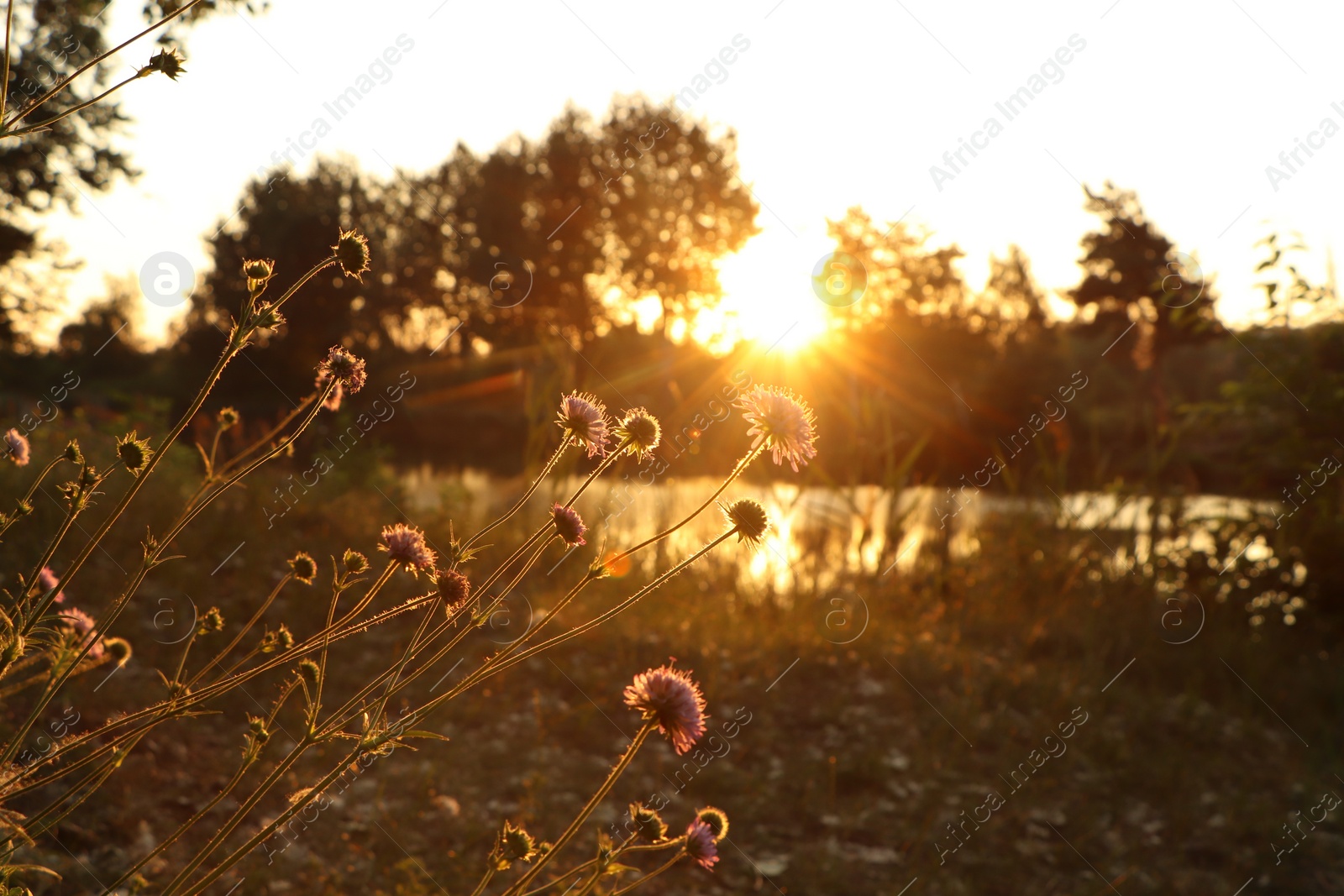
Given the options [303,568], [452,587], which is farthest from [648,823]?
[303,568]

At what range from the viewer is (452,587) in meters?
1.48

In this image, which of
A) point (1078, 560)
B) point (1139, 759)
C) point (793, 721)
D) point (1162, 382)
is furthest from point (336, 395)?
point (1162, 382)

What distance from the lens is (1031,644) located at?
5.70 metres

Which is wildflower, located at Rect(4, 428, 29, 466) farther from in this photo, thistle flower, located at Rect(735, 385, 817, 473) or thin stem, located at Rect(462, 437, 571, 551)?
thistle flower, located at Rect(735, 385, 817, 473)

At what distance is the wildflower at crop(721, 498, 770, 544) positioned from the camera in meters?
1.57

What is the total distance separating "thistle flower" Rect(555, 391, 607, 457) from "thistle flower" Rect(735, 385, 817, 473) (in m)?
0.26

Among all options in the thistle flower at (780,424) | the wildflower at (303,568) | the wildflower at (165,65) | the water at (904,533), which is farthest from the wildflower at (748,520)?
the water at (904,533)

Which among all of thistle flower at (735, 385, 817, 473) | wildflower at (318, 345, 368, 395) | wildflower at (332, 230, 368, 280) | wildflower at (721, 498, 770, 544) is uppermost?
thistle flower at (735, 385, 817, 473)

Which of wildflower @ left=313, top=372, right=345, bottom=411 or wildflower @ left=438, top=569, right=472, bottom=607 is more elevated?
wildflower @ left=313, top=372, right=345, bottom=411

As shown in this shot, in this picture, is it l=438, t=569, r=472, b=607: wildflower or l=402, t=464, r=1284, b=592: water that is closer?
l=438, t=569, r=472, b=607: wildflower

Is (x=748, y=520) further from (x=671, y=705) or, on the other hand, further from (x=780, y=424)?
(x=671, y=705)

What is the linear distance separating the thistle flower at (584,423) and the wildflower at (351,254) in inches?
A: 15.5

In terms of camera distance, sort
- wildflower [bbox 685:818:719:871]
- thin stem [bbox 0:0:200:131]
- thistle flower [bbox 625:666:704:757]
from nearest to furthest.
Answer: thin stem [bbox 0:0:200:131]
thistle flower [bbox 625:666:704:757]
wildflower [bbox 685:818:719:871]

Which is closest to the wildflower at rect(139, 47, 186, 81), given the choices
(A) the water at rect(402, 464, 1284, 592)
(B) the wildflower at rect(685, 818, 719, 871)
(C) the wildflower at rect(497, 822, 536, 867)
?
(C) the wildflower at rect(497, 822, 536, 867)
